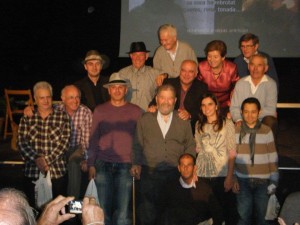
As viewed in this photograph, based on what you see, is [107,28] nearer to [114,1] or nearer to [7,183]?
[114,1]

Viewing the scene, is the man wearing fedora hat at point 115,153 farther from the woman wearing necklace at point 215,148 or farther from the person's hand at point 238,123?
the person's hand at point 238,123

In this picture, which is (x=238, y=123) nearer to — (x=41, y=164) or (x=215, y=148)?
(x=215, y=148)

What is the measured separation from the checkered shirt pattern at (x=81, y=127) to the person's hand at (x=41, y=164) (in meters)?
0.37

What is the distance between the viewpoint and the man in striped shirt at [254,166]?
4.14 meters

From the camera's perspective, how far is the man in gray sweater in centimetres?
426

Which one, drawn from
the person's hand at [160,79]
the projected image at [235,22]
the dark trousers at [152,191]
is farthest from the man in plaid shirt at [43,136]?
the projected image at [235,22]

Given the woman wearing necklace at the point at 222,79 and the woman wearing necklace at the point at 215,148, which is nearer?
the woman wearing necklace at the point at 215,148

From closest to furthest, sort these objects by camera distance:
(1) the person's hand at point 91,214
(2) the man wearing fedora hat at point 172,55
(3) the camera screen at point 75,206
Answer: (1) the person's hand at point 91,214 → (3) the camera screen at point 75,206 → (2) the man wearing fedora hat at point 172,55

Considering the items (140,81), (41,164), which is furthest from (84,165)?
(140,81)

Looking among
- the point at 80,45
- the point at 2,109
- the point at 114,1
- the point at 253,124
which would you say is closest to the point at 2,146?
the point at 2,109

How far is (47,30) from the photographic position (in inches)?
401

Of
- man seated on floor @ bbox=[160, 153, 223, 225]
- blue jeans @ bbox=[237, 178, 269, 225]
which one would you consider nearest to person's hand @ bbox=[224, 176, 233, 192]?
blue jeans @ bbox=[237, 178, 269, 225]

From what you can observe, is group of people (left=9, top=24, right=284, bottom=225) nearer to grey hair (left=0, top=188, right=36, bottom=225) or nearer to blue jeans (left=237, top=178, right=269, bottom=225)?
blue jeans (left=237, top=178, right=269, bottom=225)

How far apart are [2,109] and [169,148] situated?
17.0ft
